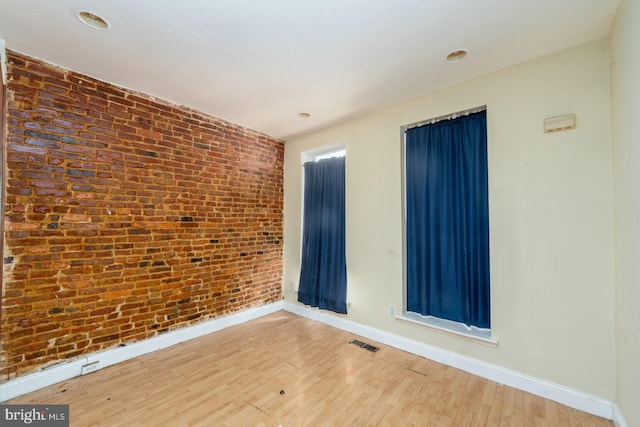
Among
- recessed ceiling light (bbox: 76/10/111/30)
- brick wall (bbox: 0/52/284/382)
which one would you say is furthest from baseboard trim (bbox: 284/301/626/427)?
recessed ceiling light (bbox: 76/10/111/30)

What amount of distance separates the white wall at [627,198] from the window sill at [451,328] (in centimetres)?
80

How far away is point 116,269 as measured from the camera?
262 cm

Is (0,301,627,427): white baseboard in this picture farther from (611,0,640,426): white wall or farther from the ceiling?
the ceiling

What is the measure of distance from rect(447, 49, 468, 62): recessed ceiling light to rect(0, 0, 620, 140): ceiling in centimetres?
5

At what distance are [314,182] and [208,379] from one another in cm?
270

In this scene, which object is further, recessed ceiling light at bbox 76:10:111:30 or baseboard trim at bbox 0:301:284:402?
baseboard trim at bbox 0:301:284:402

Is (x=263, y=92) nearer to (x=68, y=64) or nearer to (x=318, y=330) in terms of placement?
(x=68, y=64)

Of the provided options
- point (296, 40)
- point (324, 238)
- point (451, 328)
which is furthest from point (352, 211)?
point (296, 40)

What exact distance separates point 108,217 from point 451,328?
3.58 metres

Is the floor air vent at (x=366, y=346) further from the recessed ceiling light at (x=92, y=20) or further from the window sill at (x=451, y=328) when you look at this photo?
the recessed ceiling light at (x=92, y=20)

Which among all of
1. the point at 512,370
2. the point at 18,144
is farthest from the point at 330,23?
the point at 512,370

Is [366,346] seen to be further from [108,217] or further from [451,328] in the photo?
[108,217]

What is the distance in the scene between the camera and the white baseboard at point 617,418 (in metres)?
1.68

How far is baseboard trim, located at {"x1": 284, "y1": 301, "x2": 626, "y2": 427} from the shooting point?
193 centimetres
